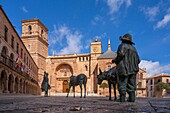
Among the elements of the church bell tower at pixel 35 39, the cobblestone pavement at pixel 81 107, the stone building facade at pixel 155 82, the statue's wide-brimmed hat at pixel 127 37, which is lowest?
the stone building facade at pixel 155 82

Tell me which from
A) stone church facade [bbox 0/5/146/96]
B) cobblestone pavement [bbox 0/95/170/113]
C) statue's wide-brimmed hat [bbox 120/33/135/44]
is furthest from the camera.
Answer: stone church facade [bbox 0/5/146/96]

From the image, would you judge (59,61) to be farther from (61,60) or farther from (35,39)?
(35,39)

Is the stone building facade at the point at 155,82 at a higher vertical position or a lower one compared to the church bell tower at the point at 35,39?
lower

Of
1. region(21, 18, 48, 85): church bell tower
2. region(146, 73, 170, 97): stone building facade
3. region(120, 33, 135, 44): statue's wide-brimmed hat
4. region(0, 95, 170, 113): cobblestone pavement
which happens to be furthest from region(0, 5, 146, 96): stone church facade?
region(0, 95, 170, 113): cobblestone pavement

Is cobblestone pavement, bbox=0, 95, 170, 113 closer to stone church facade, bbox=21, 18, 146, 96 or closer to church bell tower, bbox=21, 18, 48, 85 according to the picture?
stone church facade, bbox=21, 18, 146, 96

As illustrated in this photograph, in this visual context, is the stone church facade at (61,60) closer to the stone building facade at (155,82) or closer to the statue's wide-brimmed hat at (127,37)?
the stone building facade at (155,82)

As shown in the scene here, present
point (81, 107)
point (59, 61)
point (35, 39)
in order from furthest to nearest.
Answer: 1. point (59, 61)
2. point (35, 39)
3. point (81, 107)

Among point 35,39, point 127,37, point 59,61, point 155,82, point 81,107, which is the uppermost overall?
point 35,39

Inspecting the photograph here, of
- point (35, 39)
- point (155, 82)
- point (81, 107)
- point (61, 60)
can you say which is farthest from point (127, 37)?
point (155, 82)

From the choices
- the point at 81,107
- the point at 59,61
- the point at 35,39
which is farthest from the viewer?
the point at 59,61

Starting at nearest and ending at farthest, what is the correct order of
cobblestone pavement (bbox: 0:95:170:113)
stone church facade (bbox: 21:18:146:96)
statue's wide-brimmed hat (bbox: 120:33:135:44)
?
cobblestone pavement (bbox: 0:95:170:113), statue's wide-brimmed hat (bbox: 120:33:135:44), stone church facade (bbox: 21:18:146:96)

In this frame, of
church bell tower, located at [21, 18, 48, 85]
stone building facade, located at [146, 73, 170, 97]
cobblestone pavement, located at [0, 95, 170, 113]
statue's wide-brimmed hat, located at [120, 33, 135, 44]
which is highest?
church bell tower, located at [21, 18, 48, 85]

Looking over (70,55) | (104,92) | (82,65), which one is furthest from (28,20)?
(104,92)

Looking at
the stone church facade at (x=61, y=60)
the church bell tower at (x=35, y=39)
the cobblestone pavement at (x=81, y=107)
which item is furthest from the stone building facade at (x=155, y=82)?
the cobblestone pavement at (x=81, y=107)
